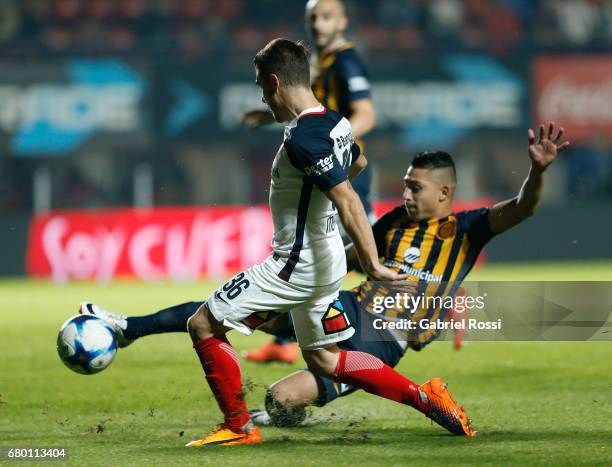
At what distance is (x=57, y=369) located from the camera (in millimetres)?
7832

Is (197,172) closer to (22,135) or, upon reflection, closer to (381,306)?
(22,135)

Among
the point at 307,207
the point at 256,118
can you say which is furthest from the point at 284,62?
the point at 256,118

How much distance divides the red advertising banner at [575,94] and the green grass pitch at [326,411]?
40.1 feet

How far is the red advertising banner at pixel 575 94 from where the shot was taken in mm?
21016

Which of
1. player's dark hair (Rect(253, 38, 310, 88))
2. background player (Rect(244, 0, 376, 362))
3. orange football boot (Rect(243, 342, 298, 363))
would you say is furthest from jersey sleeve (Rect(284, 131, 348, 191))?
orange football boot (Rect(243, 342, 298, 363))

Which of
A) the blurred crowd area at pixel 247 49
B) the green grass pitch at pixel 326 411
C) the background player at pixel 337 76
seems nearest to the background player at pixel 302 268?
the green grass pitch at pixel 326 411

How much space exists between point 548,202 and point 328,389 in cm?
1683

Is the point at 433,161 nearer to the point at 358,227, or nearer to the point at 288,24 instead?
the point at 358,227

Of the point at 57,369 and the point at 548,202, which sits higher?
the point at 548,202

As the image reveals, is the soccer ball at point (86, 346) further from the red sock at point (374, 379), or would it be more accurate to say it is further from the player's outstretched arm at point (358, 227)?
the player's outstretched arm at point (358, 227)

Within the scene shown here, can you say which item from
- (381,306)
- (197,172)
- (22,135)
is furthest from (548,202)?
(381,306)

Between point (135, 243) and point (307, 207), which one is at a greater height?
point (135, 243)

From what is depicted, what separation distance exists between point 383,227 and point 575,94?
1623 cm

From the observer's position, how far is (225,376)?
4930mm
